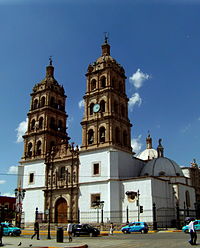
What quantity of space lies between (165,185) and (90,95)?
1731cm

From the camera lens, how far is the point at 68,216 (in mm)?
42094

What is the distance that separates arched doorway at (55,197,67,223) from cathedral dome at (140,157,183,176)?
12.5m

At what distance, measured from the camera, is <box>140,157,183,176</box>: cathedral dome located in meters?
45.4

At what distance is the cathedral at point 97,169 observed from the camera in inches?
1533

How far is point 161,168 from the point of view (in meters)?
45.8

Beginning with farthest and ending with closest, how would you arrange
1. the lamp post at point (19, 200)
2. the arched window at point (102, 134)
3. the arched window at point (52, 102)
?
the arched window at point (52, 102), the arched window at point (102, 134), the lamp post at point (19, 200)

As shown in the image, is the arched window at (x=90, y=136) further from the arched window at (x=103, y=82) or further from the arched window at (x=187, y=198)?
the arched window at (x=187, y=198)

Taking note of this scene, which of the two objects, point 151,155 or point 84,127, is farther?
point 151,155

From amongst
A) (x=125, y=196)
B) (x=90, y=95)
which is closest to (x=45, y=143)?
(x=90, y=95)

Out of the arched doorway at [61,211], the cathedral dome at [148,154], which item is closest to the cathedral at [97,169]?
the arched doorway at [61,211]

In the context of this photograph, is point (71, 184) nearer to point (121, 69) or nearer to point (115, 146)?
point (115, 146)

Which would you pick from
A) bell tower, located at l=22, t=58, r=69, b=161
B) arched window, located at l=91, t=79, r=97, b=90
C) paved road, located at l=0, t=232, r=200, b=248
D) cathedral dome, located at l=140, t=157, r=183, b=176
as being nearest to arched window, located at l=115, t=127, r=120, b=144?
cathedral dome, located at l=140, t=157, r=183, b=176

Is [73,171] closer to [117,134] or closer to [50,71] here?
[117,134]

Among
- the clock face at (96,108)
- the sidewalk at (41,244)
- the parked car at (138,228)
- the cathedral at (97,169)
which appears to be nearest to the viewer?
the sidewalk at (41,244)
